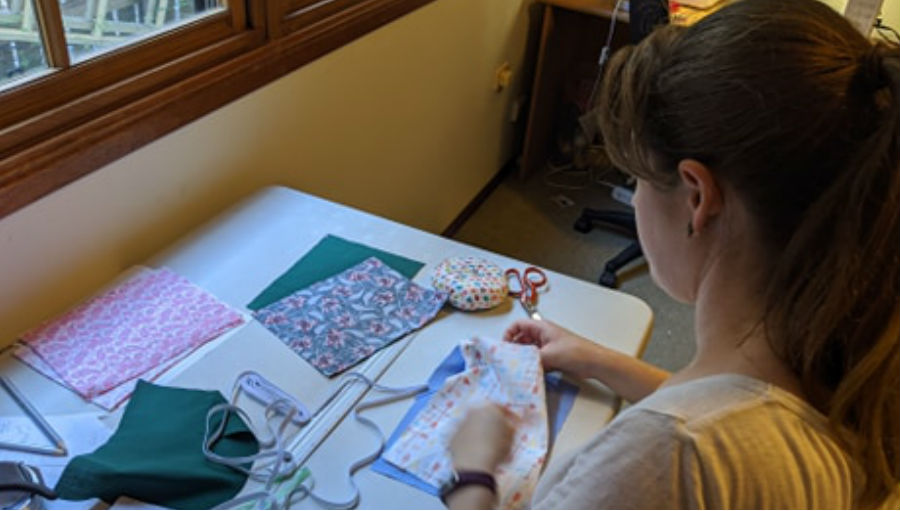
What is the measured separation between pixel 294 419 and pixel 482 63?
6.22ft

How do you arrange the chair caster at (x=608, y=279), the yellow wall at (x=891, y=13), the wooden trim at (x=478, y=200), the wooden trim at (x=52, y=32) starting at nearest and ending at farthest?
the wooden trim at (x=52, y=32)
the chair caster at (x=608, y=279)
the wooden trim at (x=478, y=200)
the yellow wall at (x=891, y=13)

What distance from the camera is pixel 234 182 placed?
4.98ft

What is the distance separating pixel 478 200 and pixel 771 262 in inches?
91.9

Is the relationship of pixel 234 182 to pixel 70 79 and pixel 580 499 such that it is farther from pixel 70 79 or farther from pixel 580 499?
pixel 580 499

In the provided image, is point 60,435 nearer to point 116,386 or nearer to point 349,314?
point 116,386

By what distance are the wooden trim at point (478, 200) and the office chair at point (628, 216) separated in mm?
396

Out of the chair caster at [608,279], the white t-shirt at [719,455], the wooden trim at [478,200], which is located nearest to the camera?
the white t-shirt at [719,455]

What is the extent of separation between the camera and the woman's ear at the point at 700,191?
2.27 feet

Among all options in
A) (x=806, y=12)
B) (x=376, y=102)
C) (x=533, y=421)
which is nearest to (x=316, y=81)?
(x=376, y=102)

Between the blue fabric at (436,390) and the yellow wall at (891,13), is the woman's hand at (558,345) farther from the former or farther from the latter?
the yellow wall at (891,13)

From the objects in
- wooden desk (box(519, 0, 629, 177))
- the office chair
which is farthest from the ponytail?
wooden desk (box(519, 0, 629, 177))

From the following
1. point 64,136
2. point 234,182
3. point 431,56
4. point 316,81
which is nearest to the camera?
point 64,136

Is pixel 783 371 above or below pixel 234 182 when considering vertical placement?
above

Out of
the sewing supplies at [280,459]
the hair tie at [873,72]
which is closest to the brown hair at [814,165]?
the hair tie at [873,72]
